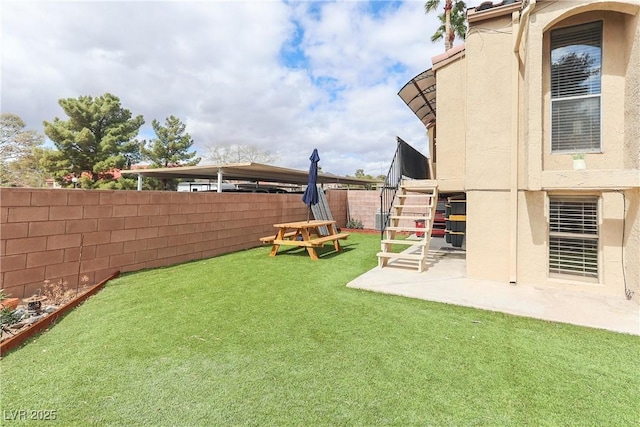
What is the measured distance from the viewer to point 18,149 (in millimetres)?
24766

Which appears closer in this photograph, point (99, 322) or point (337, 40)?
point (99, 322)

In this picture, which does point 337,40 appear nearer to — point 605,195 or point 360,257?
point 360,257

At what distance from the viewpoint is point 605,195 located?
448cm

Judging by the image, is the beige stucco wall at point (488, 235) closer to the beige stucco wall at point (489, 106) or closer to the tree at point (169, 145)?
the beige stucco wall at point (489, 106)

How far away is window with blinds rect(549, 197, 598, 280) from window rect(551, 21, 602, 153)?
35.7 inches

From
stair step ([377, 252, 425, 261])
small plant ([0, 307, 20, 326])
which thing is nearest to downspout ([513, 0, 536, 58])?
stair step ([377, 252, 425, 261])

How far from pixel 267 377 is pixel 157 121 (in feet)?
117

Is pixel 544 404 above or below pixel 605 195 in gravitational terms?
below

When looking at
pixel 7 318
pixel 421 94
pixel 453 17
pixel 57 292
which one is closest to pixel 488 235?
pixel 421 94

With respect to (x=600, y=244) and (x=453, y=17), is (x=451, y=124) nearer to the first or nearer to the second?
(x=600, y=244)

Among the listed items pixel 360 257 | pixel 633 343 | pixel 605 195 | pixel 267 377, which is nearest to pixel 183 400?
pixel 267 377

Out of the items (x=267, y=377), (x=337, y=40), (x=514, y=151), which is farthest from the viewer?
(x=337, y=40)

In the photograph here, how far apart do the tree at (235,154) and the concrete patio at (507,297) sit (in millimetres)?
40236

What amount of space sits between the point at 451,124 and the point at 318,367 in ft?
19.5
